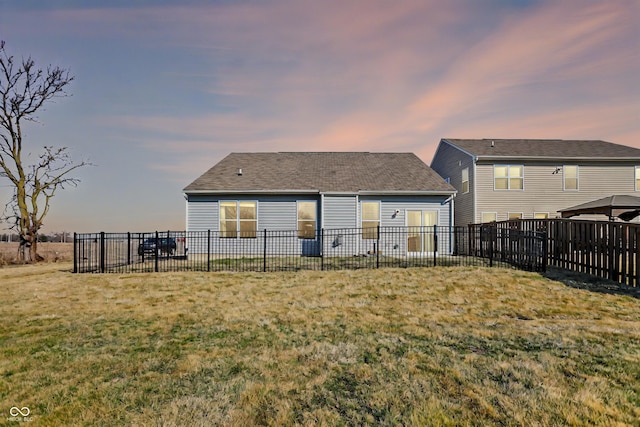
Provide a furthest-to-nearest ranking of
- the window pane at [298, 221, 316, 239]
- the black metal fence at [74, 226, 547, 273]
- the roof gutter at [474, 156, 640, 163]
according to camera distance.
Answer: the roof gutter at [474, 156, 640, 163]
the window pane at [298, 221, 316, 239]
the black metal fence at [74, 226, 547, 273]

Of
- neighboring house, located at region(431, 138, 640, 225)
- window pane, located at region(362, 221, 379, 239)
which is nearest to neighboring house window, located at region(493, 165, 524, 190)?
neighboring house, located at region(431, 138, 640, 225)

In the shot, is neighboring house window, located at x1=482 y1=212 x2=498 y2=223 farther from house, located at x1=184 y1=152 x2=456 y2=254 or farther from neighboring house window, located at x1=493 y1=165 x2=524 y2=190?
house, located at x1=184 y1=152 x2=456 y2=254

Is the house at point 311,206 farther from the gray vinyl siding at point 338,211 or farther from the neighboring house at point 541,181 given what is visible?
the neighboring house at point 541,181

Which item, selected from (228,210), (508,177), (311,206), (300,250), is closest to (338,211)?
(311,206)

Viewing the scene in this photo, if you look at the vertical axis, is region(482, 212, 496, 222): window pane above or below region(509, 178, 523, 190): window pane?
below

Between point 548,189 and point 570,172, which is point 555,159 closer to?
point 570,172

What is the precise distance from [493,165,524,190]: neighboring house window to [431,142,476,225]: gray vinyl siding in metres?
1.63

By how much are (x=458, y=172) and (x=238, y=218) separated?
1616 centimetres

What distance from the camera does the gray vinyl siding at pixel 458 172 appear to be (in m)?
21.2

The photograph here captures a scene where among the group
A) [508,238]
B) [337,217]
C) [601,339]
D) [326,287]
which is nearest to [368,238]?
[337,217]

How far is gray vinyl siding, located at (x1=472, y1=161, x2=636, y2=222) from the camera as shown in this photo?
20797 millimetres

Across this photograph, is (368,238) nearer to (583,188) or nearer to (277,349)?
(277,349)

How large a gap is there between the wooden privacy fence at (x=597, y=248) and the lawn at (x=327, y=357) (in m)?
1.09

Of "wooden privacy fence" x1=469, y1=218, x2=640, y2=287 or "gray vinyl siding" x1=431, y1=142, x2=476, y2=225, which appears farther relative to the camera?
"gray vinyl siding" x1=431, y1=142, x2=476, y2=225
